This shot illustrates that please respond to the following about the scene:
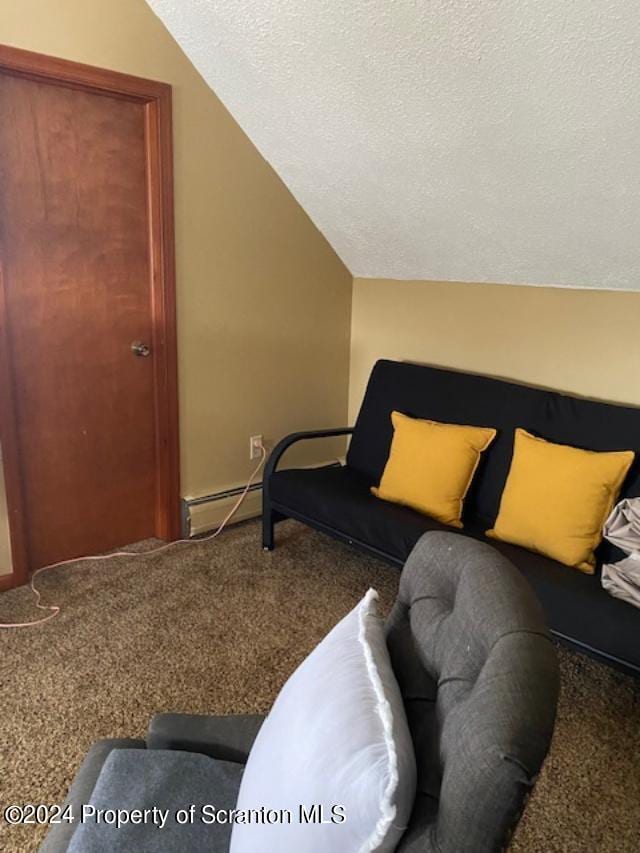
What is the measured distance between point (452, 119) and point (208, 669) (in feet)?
6.45

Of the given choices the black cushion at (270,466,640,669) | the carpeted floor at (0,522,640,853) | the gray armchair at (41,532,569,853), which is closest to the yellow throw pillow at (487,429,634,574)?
the black cushion at (270,466,640,669)

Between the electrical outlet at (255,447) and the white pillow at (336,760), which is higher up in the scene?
the white pillow at (336,760)

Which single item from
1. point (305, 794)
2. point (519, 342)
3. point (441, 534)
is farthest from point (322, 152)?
point (305, 794)

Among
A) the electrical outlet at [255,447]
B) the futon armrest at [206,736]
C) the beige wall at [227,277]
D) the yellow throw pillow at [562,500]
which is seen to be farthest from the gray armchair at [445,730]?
the electrical outlet at [255,447]

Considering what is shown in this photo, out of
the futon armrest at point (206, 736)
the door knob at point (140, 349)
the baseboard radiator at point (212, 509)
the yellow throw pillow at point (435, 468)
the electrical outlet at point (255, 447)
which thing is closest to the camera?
the futon armrest at point (206, 736)

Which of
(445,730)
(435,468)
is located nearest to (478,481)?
(435,468)

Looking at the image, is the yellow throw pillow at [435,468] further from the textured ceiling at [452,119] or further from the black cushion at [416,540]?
the textured ceiling at [452,119]

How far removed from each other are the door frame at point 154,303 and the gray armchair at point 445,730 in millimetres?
1516

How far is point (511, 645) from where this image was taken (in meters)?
0.86

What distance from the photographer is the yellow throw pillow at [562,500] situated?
220cm

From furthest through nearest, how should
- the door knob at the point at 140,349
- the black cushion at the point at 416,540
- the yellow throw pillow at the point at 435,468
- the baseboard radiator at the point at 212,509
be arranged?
the baseboard radiator at the point at 212,509 → the door knob at the point at 140,349 → the yellow throw pillow at the point at 435,468 → the black cushion at the point at 416,540

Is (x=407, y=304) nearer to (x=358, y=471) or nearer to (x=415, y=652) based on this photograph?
(x=358, y=471)

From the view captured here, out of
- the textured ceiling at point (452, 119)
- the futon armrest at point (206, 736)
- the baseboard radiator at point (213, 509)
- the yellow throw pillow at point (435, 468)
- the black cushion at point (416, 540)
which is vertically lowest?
the baseboard radiator at point (213, 509)

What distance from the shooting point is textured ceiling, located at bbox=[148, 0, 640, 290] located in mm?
1766
